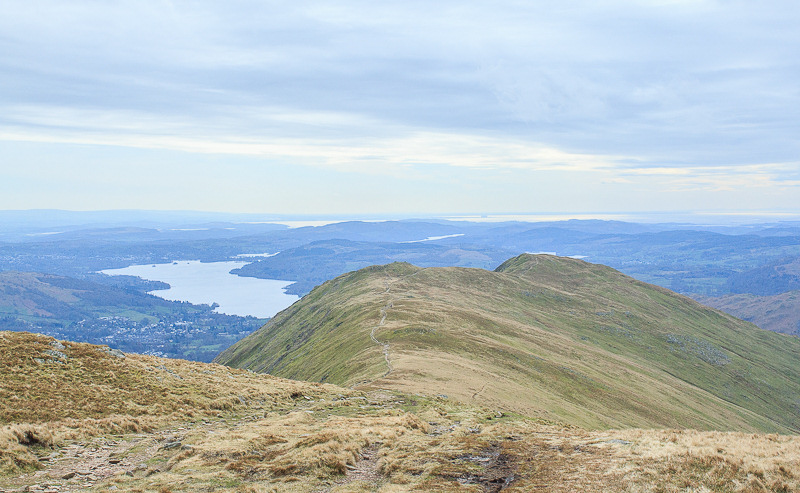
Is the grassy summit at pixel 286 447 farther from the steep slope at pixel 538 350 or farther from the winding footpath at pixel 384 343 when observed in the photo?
the winding footpath at pixel 384 343

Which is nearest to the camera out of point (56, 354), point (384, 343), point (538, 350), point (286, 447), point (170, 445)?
point (286, 447)

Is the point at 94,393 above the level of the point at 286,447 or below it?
above

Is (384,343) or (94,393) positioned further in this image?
(384,343)

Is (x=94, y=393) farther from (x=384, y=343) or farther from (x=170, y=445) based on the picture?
(x=384, y=343)

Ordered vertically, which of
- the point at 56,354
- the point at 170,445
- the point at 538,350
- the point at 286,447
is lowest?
the point at 538,350

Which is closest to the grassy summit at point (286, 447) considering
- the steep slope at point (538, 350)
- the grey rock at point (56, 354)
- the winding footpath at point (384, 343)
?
the grey rock at point (56, 354)

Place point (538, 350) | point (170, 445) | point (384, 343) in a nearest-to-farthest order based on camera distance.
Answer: point (170, 445)
point (384, 343)
point (538, 350)

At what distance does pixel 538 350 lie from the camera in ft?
292

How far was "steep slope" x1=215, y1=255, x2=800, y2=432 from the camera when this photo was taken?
6128 centimetres

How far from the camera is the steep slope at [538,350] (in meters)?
61.3

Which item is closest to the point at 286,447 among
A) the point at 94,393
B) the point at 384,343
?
the point at 94,393

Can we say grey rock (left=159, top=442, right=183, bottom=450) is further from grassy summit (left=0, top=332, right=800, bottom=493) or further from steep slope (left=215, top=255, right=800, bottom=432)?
steep slope (left=215, top=255, right=800, bottom=432)

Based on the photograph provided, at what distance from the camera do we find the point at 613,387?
79.0 m

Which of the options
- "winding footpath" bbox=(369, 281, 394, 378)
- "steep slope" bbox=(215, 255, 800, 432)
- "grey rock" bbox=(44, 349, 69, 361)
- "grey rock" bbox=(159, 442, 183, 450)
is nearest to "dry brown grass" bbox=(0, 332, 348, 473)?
"grey rock" bbox=(44, 349, 69, 361)
